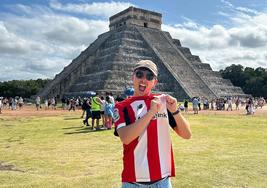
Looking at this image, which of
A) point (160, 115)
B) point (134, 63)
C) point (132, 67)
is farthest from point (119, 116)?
point (134, 63)

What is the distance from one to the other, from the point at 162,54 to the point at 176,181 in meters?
52.1

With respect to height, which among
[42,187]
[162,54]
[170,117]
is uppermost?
[162,54]

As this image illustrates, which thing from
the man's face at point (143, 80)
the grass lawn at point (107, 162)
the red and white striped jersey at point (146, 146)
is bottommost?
the grass lawn at point (107, 162)

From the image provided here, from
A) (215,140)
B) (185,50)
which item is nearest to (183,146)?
(215,140)

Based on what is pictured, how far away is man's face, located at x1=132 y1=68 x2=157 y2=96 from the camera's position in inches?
125

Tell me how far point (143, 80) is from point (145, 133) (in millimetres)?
461

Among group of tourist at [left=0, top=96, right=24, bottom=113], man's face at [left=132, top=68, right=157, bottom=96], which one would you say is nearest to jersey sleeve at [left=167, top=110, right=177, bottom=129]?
man's face at [left=132, top=68, right=157, bottom=96]

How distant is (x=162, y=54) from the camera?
57.8 meters

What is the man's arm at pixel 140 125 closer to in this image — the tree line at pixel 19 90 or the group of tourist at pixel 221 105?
the group of tourist at pixel 221 105

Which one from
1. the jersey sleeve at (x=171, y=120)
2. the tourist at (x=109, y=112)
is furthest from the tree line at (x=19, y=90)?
the jersey sleeve at (x=171, y=120)

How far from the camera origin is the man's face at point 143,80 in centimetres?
319

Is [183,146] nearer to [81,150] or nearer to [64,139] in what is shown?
[81,150]

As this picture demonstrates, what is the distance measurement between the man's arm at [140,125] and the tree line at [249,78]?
255 ft

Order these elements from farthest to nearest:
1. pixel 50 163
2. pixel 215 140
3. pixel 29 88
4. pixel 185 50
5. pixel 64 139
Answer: pixel 29 88, pixel 185 50, pixel 64 139, pixel 215 140, pixel 50 163
